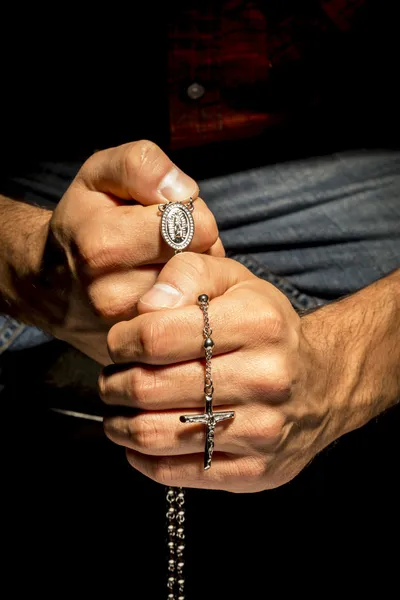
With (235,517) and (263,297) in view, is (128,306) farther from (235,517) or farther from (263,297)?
(235,517)

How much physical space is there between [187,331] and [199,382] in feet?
0.19

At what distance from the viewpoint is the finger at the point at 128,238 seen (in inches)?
25.4

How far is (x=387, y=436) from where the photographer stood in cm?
119

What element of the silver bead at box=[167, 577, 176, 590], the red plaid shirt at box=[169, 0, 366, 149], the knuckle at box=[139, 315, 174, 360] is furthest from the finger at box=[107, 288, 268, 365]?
the red plaid shirt at box=[169, 0, 366, 149]

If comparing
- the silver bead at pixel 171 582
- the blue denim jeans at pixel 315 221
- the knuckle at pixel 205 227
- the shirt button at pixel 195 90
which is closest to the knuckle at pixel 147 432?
the knuckle at pixel 205 227

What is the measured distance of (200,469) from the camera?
65cm

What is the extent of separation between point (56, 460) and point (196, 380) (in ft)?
2.53

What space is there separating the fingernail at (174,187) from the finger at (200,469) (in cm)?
29

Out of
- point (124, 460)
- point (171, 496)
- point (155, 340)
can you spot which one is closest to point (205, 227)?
point (155, 340)

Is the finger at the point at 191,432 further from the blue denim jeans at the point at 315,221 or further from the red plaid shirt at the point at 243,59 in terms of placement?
the red plaid shirt at the point at 243,59

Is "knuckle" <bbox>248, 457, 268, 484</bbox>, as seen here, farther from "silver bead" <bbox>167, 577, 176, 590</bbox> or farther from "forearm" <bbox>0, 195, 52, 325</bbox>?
"forearm" <bbox>0, 195, 52, 325</bbox>

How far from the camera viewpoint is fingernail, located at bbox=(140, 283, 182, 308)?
0.60 meters

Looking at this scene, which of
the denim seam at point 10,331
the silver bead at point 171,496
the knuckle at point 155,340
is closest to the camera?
the knuckle at point 155,340

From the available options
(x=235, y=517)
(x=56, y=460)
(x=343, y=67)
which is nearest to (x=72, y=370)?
(x=56, y=460)
